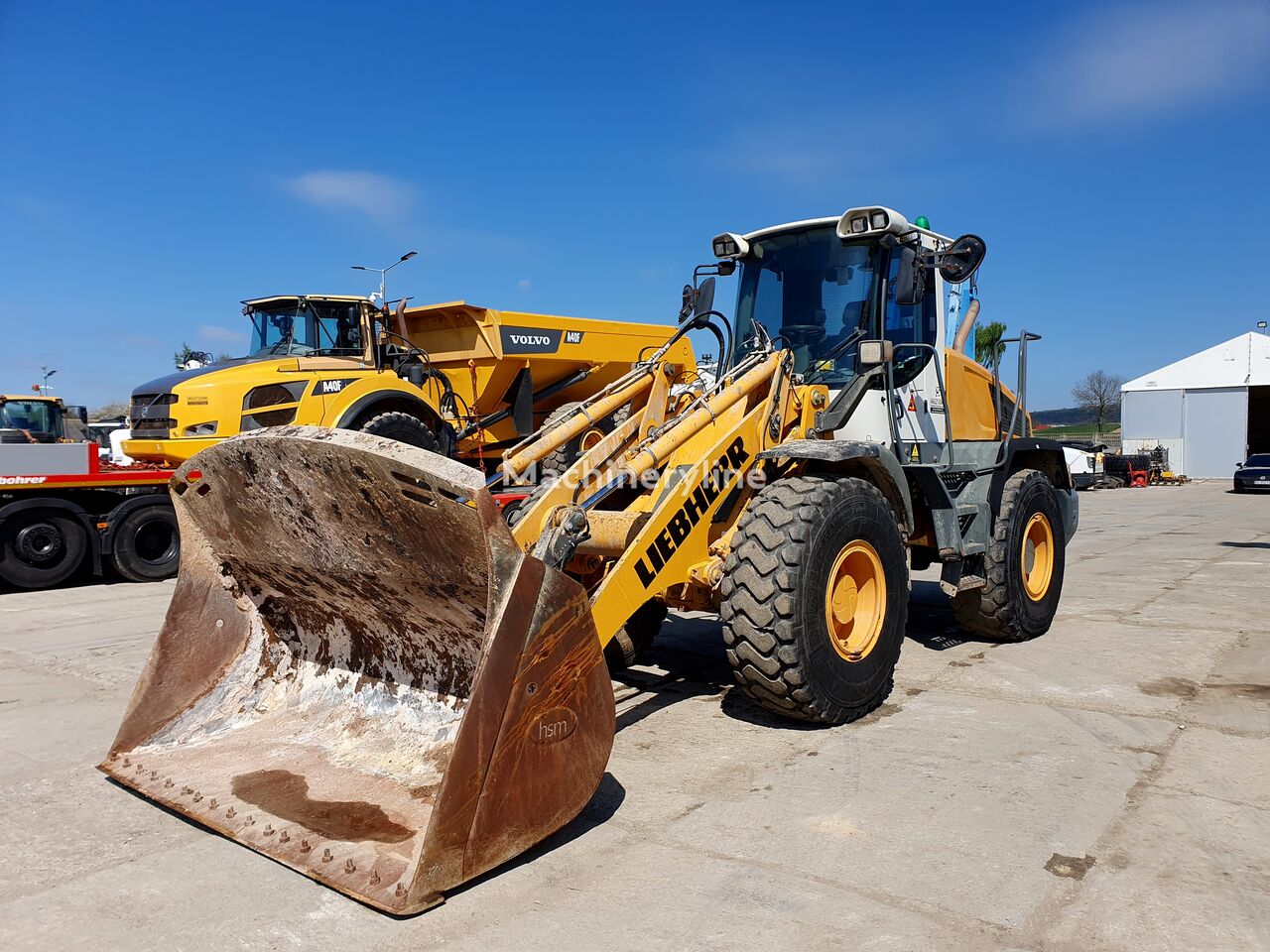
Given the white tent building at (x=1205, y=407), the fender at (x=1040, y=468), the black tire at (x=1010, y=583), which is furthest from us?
the white tent building at (x=1205, y=407)

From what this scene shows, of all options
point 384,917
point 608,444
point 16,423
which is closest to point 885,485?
point 608,444

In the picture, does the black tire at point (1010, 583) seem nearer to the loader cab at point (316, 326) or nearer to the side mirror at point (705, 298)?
the side mirror at point (705, 298)

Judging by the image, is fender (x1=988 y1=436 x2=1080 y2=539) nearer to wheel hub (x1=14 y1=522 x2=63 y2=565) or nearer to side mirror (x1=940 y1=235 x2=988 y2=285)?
side mirror (x1=940 y1=235 x2=988 y2=285)

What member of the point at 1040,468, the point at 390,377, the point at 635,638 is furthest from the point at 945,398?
the point at 390,377

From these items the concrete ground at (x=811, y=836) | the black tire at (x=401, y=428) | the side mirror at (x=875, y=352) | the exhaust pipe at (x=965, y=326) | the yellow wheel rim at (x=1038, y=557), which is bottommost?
the concrete ground at (x=811, y=836)

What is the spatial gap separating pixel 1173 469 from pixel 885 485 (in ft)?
139

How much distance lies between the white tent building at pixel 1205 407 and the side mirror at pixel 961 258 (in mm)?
40375

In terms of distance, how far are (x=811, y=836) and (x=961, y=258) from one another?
345cm

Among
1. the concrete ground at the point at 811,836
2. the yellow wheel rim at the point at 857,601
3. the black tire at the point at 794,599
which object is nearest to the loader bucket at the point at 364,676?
the concrete ground at the point at 811,836

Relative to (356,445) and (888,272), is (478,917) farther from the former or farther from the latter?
(888,272)

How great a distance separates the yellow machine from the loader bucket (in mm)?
5079

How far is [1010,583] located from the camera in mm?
6301

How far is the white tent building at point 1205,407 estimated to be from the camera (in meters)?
39.5

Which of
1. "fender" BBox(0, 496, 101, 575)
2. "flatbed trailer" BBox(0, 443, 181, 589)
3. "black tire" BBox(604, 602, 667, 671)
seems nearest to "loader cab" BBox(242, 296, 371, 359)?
"flatbed trailer" BBox(0, 443, 181, 589)
